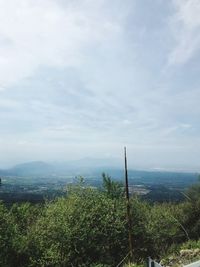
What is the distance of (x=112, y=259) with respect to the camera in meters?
31.3

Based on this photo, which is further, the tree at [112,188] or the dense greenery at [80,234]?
the tree at [112,188]

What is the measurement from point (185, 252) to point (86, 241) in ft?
52.6

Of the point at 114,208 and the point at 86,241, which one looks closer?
the point at 86,241

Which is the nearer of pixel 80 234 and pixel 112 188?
pixel 80 234

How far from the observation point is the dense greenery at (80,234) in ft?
99.8

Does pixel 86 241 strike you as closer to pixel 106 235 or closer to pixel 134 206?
pixel 106 235

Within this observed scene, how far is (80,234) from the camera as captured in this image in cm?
3225

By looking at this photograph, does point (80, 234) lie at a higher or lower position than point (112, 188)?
lower

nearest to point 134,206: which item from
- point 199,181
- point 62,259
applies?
point 62,259

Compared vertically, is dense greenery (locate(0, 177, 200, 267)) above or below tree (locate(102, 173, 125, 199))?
below

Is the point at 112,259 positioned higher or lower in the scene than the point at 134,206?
lower

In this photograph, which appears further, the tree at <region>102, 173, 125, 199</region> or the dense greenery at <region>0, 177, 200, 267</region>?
the tree at <region>102, 173, 125, 199</region>

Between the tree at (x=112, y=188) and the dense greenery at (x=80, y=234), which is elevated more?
the tree at (x=112, y=188)

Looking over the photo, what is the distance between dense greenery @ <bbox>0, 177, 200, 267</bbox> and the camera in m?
30.4
